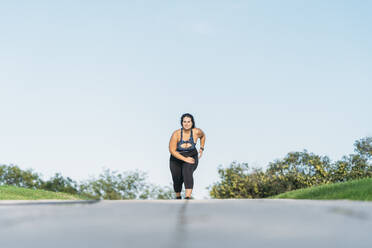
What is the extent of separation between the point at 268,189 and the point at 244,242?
25672 mm

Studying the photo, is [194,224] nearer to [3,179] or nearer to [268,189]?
[268,189]

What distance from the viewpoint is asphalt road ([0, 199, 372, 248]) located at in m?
2.20

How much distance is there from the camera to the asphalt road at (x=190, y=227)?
2.20 meters

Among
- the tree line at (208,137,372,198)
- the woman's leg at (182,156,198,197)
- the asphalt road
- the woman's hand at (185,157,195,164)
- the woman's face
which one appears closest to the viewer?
the asphalt road

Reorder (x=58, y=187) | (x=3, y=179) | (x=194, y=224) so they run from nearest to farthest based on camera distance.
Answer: (x=194, y=224) < (x=58, y=187) < (x=3, y=179)

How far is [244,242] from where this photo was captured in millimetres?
2160

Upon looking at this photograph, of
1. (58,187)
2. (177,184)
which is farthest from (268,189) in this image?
(177,184)

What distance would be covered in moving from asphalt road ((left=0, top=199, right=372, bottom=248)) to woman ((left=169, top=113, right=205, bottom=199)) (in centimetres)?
513

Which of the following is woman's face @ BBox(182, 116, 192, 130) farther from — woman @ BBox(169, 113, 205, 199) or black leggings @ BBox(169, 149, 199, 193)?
black leggings @ BBox(169, 149, 199, 193)

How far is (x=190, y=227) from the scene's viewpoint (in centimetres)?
254

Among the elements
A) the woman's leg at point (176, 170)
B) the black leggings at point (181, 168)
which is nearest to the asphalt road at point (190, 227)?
the black leggings at point (181, 168)

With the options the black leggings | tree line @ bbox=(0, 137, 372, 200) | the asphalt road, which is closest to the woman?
the black leggings

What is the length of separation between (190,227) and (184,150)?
241 inches

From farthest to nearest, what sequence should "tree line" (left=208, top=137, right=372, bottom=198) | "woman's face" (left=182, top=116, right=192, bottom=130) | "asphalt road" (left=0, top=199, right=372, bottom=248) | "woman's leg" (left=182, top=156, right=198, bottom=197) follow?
"tree line" (left=208, top=137, right=372, bottom=198)
"woman's face" (left=182, top=116, right=192, bottom=130)
"woman's leg" (left=182, top=156, right=198, bottom=197)
"asphalt road" (left=0, top=199, right=372, bottom=248)
